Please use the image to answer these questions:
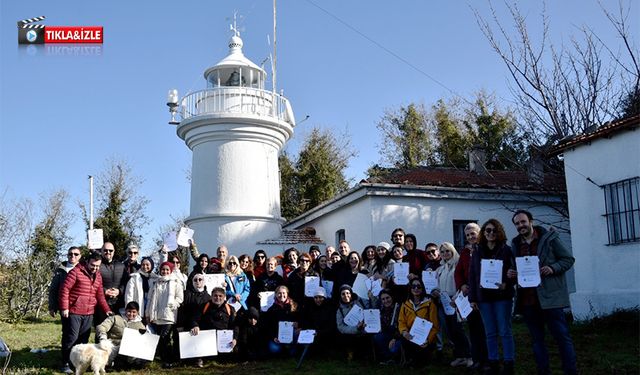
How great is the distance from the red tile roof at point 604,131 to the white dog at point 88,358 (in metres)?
9.04

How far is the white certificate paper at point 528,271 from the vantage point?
632 cm

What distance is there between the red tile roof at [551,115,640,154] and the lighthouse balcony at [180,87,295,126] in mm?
7978

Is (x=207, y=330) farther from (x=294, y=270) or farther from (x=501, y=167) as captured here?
(x=501, y=167)

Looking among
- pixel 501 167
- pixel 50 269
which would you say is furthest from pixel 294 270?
pixel 501 167

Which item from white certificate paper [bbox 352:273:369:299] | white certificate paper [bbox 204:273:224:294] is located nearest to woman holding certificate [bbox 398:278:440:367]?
white certificate paper [bbox 352:273:369:299]

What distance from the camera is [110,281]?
912 cm

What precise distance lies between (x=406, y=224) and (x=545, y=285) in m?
9.13

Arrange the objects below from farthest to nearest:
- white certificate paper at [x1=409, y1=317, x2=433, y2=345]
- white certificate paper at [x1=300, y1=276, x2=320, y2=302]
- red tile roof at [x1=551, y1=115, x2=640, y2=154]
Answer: red tile roof at [x1=551, y1=115, x2=640, y2=154]
white certificate paper at [x1=300, y1=276, x2=320, y2=302]
white certificate paper at [x1=409, y1=317, x2=433, y2=345]

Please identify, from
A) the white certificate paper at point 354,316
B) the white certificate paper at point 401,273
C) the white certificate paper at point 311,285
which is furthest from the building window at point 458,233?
the white certificate paper at point 354,316

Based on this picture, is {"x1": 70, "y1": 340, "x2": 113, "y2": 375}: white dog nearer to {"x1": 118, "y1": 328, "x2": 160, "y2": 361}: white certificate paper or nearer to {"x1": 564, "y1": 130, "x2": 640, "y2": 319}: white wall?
{"x1": 118, "y1": 328, "x2": 160, "y2": 361}: white certificate paper

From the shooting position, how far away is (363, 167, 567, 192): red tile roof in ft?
53.5

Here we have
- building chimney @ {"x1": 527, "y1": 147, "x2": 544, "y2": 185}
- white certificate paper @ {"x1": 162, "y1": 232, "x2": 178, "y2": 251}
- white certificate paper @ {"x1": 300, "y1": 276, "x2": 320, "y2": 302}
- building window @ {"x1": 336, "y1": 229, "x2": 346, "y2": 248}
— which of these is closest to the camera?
white certificate paper @ {"x1": 300, "y1": 276, "x2": 320, "y2": 302}

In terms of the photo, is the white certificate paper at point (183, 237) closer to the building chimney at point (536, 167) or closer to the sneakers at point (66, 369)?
the sneakers at point (66, 369)

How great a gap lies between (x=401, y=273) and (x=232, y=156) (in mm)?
9355
